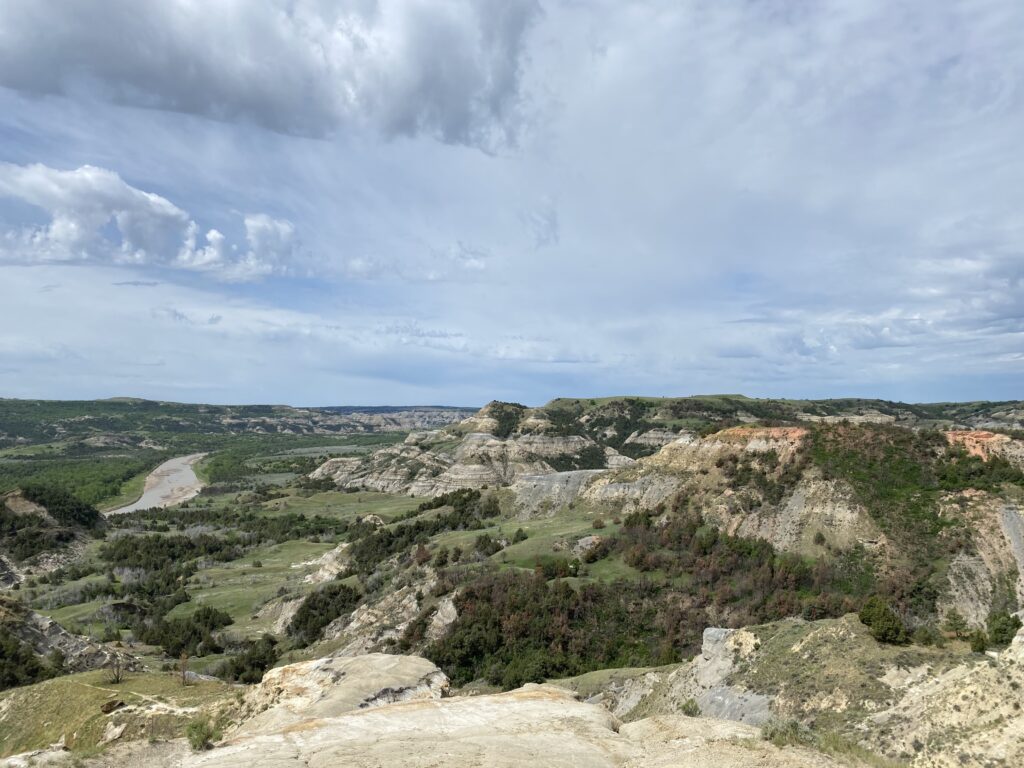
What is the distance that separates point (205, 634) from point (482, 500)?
38815 millimetres

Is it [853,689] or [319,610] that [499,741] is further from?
[319,610]

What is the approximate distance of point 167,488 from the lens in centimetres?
16125

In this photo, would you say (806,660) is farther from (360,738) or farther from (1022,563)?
(1022,563)

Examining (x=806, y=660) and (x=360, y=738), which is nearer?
(x=360, y=738)

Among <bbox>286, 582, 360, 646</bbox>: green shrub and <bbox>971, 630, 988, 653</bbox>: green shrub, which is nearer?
<bbox>971, 630, 988, 653</bbox>: green shrub

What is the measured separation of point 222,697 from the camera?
24.2 meters

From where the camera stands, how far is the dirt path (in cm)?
13738

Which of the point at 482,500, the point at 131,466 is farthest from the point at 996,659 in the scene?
the point at 131,466

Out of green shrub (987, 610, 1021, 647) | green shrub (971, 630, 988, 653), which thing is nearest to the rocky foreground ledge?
green shrub (971, 630, 988, 653)

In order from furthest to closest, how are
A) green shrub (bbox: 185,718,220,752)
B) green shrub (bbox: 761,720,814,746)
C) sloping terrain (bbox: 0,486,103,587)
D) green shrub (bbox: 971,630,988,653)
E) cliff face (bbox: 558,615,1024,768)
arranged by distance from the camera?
1. sloping terrain (bbox: 0,486,103,587)
2. green shrub (bbox: 971,630,988,653)
3. green shrub (bbox: 185,718,220,752)
4. cliff face (bbox: 558,615,1024,768)
5. green shrub (bbox: 761,720,814,746)

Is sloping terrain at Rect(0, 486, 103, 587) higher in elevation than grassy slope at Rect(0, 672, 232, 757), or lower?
lower

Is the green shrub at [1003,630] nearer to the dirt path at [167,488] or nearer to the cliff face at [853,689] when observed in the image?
the cliff face at [853,689]

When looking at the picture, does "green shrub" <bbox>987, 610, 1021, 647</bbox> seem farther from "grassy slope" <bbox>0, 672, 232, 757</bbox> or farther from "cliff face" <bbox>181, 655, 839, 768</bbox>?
"grassy slope" <bbox>0, 672, 232, 757</bbox>

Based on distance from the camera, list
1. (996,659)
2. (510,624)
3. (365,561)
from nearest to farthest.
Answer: (996,659) → (510,624) → (365,561)
